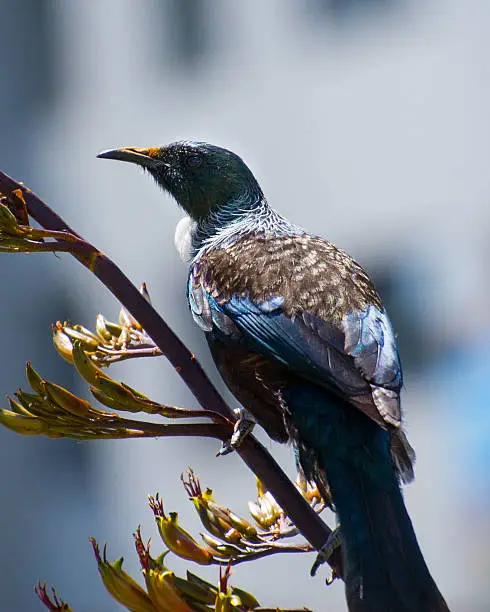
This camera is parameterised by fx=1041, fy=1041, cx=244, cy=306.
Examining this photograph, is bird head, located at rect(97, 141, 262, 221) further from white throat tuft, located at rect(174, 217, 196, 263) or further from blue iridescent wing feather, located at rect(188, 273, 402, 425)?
blue iridescent wing feather, located at rect(188, 273, 402, 425)

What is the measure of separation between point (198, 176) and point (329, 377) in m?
1.10

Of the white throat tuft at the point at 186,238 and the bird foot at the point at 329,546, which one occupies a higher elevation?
the white throat tuft at the point at 186,238

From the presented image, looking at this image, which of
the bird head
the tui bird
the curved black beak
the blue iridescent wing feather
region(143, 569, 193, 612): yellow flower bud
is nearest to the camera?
region(143, 569, 193, 612): yellow flower bud

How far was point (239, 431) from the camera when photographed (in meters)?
1.57

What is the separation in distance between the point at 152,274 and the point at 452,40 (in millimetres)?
2527

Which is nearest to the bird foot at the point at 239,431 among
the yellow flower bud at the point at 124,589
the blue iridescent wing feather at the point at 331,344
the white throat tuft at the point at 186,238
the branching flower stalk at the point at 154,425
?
the branching flower stalk at the point at 154,425

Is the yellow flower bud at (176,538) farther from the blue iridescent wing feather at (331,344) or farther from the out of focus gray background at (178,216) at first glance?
the out of focus gray background at (178,216)

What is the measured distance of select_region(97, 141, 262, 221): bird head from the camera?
2.73 m

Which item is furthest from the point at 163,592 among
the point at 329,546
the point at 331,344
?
the point at 331,344

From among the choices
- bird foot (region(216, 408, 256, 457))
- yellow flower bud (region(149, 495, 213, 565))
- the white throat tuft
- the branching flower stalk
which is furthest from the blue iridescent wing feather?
the white throat tuft

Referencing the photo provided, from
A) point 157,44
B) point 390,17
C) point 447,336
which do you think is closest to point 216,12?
point 157,44

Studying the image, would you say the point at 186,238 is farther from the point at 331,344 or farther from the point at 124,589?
the point at 124,589

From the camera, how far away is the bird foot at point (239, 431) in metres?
1.50

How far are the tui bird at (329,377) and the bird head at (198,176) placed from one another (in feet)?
0.96
